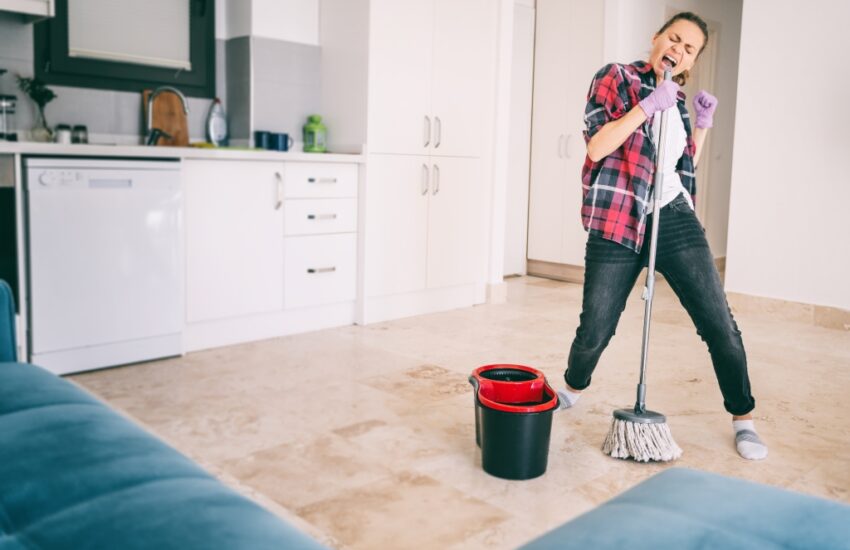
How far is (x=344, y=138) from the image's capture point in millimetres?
4367

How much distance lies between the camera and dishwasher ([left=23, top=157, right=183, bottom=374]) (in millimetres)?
3068

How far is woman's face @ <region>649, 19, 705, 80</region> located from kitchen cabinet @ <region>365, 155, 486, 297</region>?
2.08 metres

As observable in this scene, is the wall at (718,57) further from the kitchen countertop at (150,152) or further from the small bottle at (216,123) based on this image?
the small bottle at (216,123)

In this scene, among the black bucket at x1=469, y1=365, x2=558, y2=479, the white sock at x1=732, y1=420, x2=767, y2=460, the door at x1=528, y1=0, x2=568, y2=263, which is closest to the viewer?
the black bucket at x1=469, y1=365, x2=558, y2=479

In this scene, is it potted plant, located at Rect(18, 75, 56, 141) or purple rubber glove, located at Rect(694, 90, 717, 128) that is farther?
potted plant, located at Rect(18, 75, 56, 141)

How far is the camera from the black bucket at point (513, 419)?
2.22 m

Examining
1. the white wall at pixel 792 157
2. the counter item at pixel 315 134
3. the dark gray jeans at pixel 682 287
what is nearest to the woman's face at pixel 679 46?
the dark gray jeans at pixel 682 287

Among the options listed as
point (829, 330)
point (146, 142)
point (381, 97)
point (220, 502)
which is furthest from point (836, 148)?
point (220, 502)

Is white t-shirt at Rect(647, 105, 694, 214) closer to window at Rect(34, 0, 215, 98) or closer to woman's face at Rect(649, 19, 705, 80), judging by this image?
woman's face at Rect(649, 19, 705, 80)

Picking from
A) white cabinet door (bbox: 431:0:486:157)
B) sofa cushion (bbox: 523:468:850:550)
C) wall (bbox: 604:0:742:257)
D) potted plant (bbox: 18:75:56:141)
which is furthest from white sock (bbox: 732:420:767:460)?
wall (bbox: 604:0:742:257)

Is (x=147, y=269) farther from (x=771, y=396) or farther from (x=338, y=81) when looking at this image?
(x=771, y=396)

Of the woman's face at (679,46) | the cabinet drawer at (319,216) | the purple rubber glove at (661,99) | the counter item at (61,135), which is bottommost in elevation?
the cabinet drawer at (319,216)

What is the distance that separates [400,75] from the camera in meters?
4.35

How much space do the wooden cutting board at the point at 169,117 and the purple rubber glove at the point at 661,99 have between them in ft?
8.41
